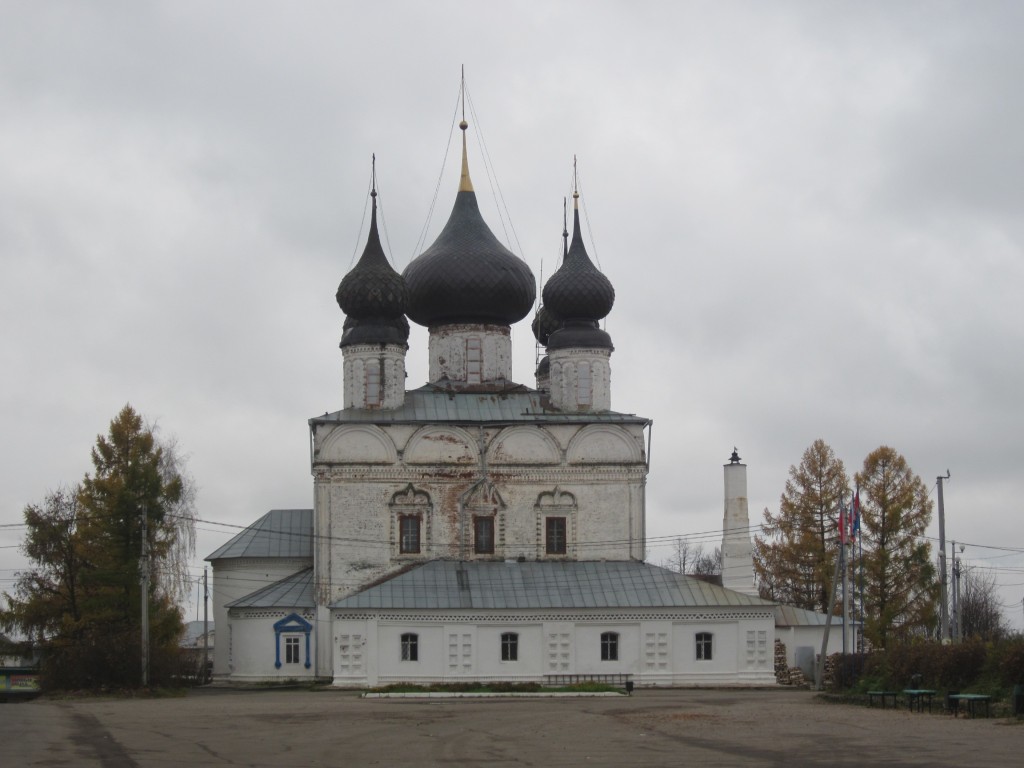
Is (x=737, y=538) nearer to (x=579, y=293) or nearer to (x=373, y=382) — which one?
(x=579, y=293)

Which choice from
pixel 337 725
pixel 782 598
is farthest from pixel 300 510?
pixel 337 725

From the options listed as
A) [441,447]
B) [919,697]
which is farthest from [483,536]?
[919,697]

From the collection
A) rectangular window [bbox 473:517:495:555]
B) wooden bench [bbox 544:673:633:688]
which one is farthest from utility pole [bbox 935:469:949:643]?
rectangular window [bbox 473:517:495:555]

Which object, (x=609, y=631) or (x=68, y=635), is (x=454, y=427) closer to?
(x=609, y=631)

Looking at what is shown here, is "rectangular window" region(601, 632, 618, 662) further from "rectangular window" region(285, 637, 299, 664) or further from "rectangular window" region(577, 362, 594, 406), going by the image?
"rectangular window" region(285, 637, 299, 664)

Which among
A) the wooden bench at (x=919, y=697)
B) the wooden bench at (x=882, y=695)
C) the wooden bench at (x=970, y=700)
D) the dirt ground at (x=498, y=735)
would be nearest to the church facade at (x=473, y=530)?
the dirt ground at (x=498, y=735)

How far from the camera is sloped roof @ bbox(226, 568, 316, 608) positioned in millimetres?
37250

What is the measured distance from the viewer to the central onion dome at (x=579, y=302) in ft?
130

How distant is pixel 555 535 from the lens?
38.5 metres

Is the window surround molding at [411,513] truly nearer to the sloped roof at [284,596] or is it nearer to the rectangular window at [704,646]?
the sloped roof at [284,596]

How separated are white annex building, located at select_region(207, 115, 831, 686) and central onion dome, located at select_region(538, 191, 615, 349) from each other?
59 millimetres

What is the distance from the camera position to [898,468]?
133ft

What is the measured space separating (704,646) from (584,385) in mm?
7603

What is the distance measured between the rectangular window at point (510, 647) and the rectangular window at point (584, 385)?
267 inches
